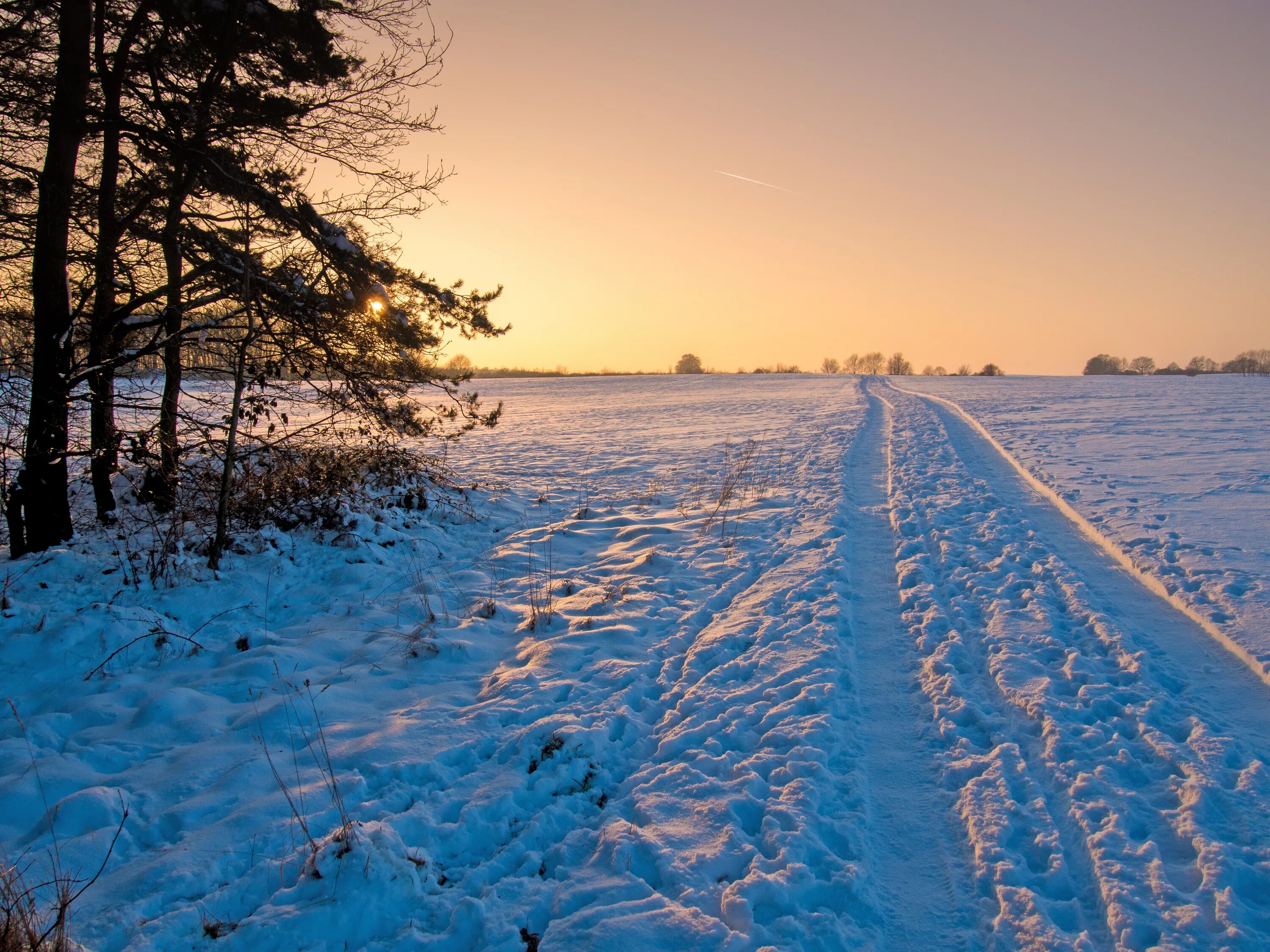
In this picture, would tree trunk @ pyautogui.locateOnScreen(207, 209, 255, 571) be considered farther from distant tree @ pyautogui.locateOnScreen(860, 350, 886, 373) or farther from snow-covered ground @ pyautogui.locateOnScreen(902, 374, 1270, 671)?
distant tree @ pyautogui.locateOnScreen(860, 350, 886, 373)

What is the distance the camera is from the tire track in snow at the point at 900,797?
2590mm

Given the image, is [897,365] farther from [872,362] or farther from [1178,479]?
[1178,479]

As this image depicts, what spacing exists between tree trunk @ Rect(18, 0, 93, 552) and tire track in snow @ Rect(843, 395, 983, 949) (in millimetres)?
7465

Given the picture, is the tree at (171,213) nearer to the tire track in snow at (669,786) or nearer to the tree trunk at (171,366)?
the tree trunk at (171,366)

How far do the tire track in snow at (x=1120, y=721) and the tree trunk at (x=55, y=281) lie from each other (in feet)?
27.1

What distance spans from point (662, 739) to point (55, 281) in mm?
7256

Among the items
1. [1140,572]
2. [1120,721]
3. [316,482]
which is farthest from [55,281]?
[1140,572]

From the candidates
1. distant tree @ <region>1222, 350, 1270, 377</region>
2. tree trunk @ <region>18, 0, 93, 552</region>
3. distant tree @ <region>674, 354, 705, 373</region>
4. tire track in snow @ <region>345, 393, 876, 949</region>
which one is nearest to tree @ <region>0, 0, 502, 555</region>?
tree trunk @ <region>18, 0, 93, 552</region>

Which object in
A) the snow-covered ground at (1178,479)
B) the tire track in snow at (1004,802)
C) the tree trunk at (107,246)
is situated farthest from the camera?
the tree trunk at (107,246)

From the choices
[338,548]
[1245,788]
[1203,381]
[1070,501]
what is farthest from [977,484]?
[1203,381]

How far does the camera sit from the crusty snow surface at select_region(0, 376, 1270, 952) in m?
2.64

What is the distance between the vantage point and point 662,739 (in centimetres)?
393

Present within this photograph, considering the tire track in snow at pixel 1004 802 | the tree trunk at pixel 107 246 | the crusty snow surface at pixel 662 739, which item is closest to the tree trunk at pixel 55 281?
the tree trunk at pixel 107 246

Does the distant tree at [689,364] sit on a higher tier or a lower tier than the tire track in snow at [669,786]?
higher
